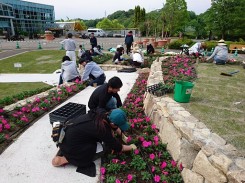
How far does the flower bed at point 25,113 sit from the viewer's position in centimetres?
374

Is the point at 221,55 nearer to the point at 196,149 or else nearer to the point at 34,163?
the point at 196,149

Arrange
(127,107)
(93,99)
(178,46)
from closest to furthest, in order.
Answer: (93,99) < (127,107) < (178,46)

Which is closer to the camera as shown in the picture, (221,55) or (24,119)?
(24,119)

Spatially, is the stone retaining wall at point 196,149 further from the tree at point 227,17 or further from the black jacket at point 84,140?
Answer: the tree at point 227,17

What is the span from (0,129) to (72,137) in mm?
1819

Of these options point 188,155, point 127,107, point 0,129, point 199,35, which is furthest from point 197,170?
point 199,35

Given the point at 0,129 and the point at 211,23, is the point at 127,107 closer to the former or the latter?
the point at 0,129

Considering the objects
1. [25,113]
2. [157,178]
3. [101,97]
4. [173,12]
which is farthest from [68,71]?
[173,12]

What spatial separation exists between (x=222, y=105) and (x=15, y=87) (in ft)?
22.1

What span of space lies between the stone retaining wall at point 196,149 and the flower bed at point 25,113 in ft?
8.64

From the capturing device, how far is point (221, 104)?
13.1 feet

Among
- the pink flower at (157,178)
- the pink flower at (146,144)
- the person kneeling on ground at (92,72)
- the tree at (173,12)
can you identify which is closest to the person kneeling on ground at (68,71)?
the person kneeling on ground at (92,72)

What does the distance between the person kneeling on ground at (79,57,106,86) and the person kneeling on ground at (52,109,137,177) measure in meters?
3.91

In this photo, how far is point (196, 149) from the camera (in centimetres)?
262
